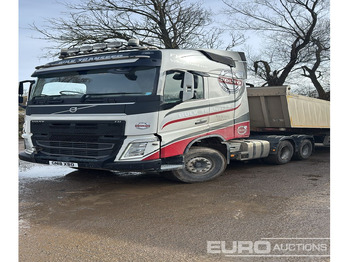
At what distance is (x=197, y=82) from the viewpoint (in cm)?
654

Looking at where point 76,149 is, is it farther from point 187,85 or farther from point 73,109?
point 187,85

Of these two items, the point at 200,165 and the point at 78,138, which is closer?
the point at 78,138

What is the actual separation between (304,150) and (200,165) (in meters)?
4.56

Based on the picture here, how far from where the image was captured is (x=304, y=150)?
10.0 m

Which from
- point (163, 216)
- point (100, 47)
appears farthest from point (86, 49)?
point (163, 216)

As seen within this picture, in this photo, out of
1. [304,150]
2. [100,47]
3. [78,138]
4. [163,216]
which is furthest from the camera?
[304,150]

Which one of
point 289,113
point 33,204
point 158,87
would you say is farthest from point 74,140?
point 289,113

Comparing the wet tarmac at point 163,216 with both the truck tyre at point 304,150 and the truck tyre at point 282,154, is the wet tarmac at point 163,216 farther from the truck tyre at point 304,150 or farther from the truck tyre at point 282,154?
the truck tyre at point 304,150

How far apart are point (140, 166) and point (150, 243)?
2.06 metres

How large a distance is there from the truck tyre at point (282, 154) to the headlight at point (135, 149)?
14.1 ft

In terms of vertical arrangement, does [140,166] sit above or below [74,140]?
below

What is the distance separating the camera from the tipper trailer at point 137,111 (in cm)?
580

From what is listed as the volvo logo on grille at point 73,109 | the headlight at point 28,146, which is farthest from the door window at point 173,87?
the headlight at point 28,146

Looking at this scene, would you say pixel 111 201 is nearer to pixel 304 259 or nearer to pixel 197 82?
pixel 197 82
